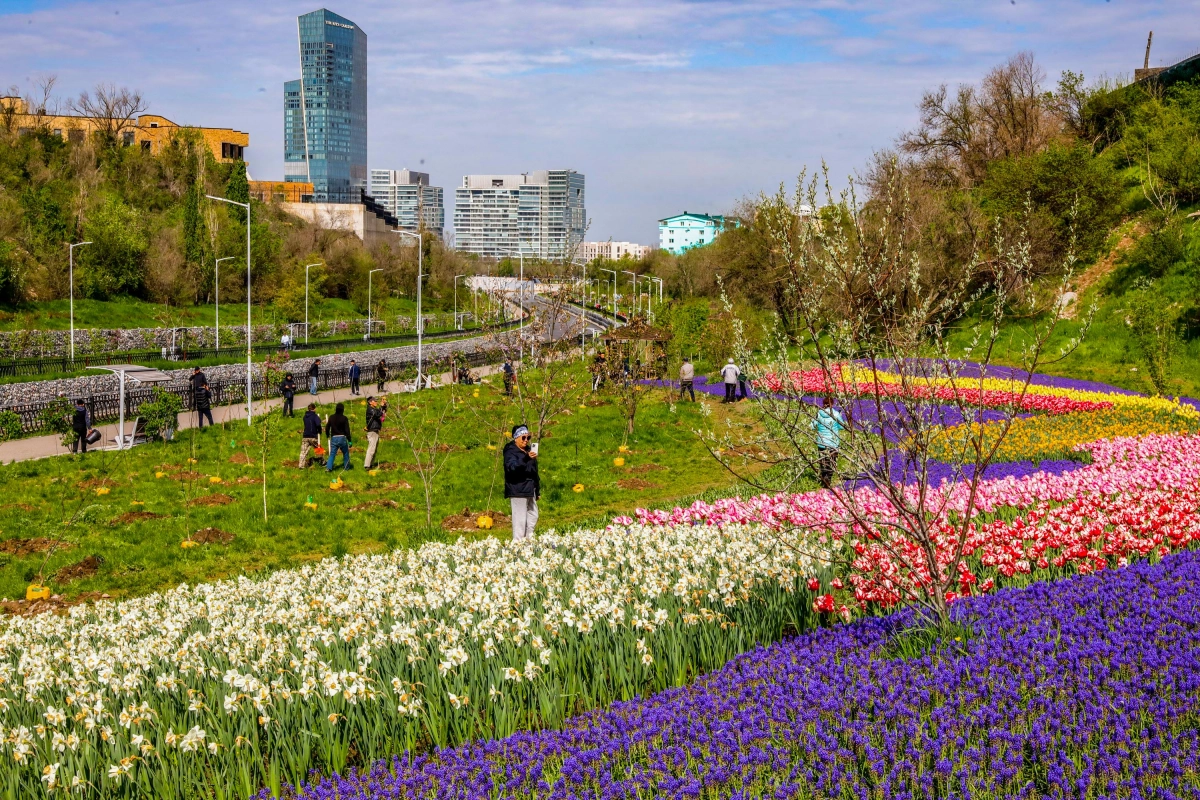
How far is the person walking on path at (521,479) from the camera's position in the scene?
12203mm

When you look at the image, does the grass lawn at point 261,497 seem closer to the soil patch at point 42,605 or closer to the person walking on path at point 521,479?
the soil patch at point 42,605

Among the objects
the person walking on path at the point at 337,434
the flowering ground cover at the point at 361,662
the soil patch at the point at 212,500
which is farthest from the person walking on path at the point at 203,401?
the flowering ground cover at the point at 361,662

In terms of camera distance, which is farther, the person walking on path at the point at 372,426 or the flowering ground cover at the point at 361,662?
the person walking on path at the point at 372,426

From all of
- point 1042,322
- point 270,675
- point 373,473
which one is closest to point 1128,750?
point 270,675

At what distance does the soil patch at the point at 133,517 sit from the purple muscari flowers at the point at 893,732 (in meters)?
11.8

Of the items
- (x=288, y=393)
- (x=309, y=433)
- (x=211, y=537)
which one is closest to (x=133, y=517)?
(x=211, y=537)

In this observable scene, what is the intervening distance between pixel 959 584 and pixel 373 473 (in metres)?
14.1

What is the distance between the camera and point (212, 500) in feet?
57.5

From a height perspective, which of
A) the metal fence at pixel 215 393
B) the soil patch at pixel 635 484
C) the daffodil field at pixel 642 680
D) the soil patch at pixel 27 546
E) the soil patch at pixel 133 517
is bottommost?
the soil patch at pixel 27 546

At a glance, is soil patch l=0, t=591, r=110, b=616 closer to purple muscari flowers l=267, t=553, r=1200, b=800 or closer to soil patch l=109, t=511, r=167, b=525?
soil patch l=109, t=511, r=167, b=525

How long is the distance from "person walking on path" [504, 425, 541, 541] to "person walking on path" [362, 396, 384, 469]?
8552 millimetres

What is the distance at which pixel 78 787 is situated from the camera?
17.5 ft

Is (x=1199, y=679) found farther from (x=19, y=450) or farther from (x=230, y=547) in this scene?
(x=19, y=450)

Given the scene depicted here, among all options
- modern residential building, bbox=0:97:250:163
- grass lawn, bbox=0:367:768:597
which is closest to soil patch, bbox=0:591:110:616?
grass lawn, bbox=0:367:768:597
